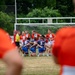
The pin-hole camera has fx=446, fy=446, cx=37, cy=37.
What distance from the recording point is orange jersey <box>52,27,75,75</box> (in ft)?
12.9

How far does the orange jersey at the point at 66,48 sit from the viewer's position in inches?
155

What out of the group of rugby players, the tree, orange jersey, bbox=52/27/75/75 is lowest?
the tree

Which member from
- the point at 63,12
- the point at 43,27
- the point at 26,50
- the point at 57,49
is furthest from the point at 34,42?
the point at 63,12

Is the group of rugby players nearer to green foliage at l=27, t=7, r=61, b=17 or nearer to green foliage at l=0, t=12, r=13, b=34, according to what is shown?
green foliage at l=0, t=12, r=13, b=34

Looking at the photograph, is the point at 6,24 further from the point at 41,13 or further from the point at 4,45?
the point at 4,45

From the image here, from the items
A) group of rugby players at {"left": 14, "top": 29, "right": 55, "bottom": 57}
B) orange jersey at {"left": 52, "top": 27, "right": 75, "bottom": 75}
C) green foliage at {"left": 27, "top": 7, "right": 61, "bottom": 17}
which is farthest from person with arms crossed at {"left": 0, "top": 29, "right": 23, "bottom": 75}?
green foliage at {"left": 27, "top": 7, "right": 61, "bottom": 17}

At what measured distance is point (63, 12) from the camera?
61969mm

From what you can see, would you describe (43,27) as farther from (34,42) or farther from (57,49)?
(57,49)

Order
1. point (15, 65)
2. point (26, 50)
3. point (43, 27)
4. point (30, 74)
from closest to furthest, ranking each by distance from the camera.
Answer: point (15, 65), point (30, 74), point (26, 50), point (43, 27)

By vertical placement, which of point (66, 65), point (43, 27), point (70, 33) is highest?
point (70, 33)

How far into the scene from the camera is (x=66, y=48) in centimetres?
395

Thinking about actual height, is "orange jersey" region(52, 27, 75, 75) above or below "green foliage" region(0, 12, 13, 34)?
above

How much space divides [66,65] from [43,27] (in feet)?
87.8

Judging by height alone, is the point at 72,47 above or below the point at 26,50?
above
